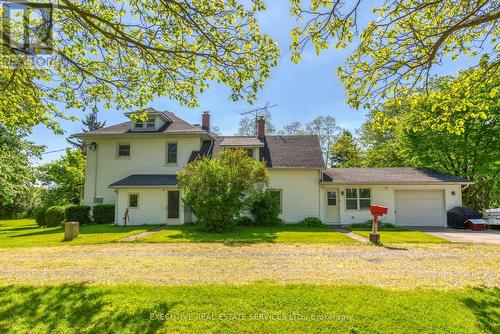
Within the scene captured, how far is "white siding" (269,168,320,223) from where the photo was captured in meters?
17.5

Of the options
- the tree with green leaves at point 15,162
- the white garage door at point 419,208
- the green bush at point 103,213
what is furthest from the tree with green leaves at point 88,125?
the white garage door at point 419,208

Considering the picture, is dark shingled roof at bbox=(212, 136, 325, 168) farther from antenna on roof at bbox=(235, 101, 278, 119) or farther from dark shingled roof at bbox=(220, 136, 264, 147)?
antenna on roof at bbox=(235, 101, 278, 119)

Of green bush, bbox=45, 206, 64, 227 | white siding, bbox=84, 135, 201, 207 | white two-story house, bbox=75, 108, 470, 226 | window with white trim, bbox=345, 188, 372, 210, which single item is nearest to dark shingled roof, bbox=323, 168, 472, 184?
white two-story house, bbox=75, 108, 470, 226

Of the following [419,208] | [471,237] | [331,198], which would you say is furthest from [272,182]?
[471,237]

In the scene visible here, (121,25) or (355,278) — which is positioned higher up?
(121,25)

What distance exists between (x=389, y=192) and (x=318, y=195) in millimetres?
4437

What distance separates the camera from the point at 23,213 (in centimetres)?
3288

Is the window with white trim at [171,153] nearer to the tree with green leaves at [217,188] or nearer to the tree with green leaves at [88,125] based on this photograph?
the tree with green leaves at [217,188]

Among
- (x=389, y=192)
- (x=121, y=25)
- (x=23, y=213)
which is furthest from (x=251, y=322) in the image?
(x=23, y=213)

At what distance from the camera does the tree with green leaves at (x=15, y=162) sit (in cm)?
1953

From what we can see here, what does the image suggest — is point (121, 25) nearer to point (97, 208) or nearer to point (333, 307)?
point (333, 307)

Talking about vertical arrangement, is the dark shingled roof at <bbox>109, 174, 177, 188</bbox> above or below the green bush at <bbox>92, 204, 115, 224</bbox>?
above

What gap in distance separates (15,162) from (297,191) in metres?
22.2

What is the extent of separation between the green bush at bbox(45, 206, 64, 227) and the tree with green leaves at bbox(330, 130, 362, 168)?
95.7 ft
